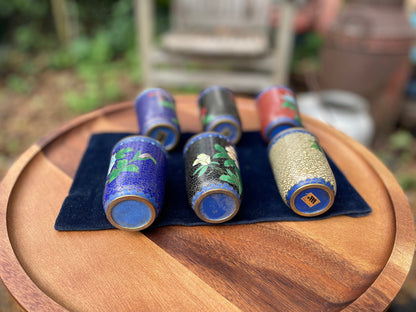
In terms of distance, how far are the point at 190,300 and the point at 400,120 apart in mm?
2362

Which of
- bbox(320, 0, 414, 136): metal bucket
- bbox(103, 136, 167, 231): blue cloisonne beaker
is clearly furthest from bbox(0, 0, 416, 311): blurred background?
bbox(103, 136, 167, 231): blue cloisonne beaker

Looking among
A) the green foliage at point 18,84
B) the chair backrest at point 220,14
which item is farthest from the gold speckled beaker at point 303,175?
the green foliage at point 18,84

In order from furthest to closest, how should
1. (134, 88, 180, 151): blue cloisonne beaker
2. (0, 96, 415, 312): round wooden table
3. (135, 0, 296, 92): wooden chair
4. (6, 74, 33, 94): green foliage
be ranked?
(6, 74, 33, 94): green foliage < (135, 0, 296, 92): wooden chair < (134, 88, 180, 151): blue cloisonne beaker < (0, 96, 415, 312): round wooden table

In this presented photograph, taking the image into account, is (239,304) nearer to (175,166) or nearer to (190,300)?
(190,300)

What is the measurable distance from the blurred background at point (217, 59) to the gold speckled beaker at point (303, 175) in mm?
852

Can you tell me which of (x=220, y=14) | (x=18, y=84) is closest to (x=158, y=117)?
(x=220, y=14)

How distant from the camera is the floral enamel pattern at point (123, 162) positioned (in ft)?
2.54

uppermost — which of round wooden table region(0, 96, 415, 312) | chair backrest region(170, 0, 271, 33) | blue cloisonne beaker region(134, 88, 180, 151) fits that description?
chair backrest region(170, 0, 271, 33)

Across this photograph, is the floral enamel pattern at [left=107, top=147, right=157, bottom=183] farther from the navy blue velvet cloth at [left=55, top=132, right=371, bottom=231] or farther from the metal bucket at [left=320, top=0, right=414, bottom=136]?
the metal bucket at [left=320, top=0, right=414, bottom=136]

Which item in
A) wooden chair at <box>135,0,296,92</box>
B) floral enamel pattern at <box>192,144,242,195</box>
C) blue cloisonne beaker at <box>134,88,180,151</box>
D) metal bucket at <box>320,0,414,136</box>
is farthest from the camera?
wooden chair at <box>135,0,296,92</box>

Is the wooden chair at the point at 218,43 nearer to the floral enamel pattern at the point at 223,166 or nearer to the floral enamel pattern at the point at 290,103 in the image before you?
the floral enamel pattern at the point at 290,103

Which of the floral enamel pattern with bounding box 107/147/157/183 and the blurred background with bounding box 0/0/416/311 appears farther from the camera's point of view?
the blurred background with bounding box 0/0/416/311

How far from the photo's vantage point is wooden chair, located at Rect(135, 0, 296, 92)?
6.94 feet

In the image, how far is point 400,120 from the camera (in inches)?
97.6
